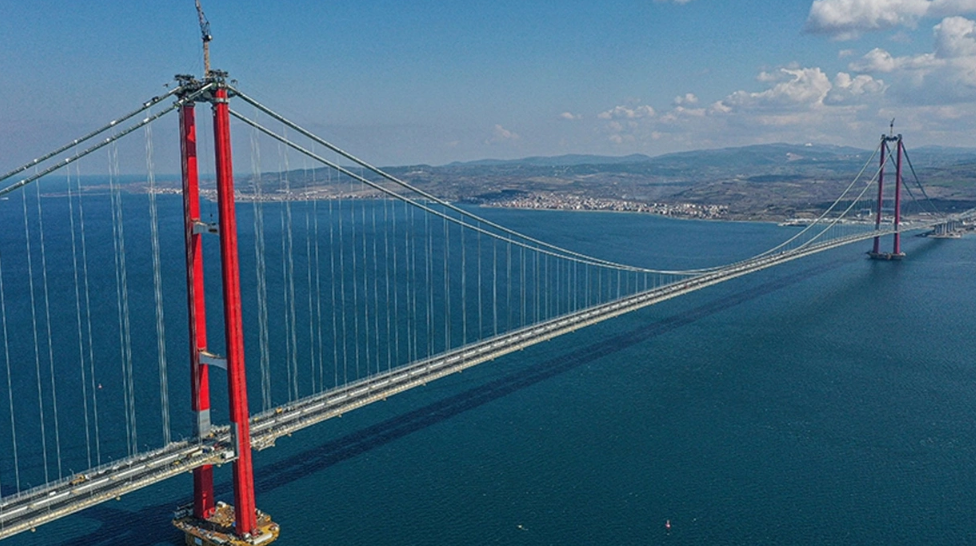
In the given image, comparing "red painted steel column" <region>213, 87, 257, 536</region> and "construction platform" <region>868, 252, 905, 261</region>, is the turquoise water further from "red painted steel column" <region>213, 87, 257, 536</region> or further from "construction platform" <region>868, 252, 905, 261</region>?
"construction platform" <region>868, 252, 905, 261</region>

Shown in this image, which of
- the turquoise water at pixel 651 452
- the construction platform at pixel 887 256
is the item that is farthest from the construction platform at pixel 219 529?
the construction platform at pixel 887 256

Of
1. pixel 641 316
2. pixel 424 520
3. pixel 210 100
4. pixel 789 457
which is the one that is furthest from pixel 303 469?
pixel 641 316

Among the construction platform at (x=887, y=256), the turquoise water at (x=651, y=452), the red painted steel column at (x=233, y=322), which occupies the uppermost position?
the red painted steel column at (x=233, y=322)

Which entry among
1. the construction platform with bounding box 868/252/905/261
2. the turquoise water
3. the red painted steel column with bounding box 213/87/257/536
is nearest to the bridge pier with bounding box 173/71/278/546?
the red painted steel column with bounding box 213/87/257/536

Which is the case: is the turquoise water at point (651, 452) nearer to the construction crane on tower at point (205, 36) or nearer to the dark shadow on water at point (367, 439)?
the dark shadow on water at point (367, 439)

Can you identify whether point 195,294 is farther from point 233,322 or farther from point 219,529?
point 219,529

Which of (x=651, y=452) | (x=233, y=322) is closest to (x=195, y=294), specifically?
(x=233, y=322)
